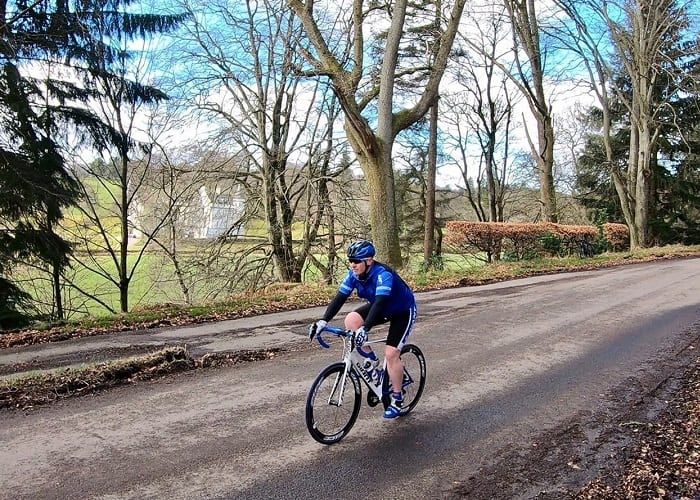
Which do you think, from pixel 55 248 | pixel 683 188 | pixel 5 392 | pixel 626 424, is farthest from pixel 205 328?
pixel 683 188

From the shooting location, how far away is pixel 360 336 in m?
4.80

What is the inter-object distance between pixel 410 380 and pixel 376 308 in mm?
1074

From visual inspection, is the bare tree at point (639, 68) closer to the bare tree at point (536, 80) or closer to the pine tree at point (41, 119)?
the bare tree at point (536, 80)

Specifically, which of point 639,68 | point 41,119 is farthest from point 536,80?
point 41,119

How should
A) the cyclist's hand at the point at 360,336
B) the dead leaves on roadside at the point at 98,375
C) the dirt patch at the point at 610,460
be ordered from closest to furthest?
1. the dirt patch at the point at 610,460
2. the cyclist's hand at the point at 360,336
3. the dead leaves on roadside at the point at 98,375

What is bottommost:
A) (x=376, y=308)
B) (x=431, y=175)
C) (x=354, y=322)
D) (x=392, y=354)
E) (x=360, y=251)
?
(x=392, y=354)

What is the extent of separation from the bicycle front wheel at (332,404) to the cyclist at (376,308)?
0.31m

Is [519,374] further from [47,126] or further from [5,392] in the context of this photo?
[47,126]

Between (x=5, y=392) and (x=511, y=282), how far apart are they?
1280 centimetres

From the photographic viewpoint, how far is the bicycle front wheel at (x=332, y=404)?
4676 mm

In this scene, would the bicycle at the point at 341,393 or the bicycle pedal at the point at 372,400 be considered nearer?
the bicycle at the point at 341,393

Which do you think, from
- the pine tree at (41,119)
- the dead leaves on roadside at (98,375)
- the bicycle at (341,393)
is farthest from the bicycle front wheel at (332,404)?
the pine tree at (41,119)

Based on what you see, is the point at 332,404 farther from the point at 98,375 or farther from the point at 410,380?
the point at 98,375

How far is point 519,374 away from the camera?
6773 millimetres
